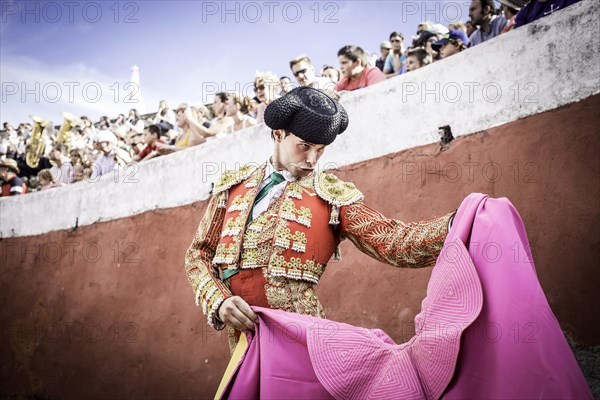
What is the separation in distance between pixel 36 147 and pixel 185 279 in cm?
817

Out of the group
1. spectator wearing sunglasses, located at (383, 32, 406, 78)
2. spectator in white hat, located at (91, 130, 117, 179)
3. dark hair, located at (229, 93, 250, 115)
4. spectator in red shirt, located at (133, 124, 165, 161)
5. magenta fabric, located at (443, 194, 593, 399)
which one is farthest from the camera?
spectator in white hat, located at (91, 130, 117, 179)

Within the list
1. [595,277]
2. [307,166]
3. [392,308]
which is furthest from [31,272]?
[595,277]

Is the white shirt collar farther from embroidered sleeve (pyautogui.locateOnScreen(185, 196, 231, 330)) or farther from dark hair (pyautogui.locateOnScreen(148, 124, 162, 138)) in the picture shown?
dark hair (pyautogui.locateOnScreen(148, 124, 162, 138))

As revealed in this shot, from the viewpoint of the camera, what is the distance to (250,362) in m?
1.92

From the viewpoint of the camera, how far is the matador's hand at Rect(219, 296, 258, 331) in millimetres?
1988

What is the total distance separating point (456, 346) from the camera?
165cm

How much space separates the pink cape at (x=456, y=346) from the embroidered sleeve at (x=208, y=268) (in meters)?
0.20

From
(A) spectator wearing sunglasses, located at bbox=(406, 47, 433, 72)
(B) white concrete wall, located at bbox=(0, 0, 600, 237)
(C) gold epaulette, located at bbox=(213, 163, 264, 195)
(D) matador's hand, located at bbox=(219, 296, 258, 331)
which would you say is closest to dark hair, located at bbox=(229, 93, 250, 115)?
(B) white concrete wall, located at bbox=(0, 0, 600, 237)

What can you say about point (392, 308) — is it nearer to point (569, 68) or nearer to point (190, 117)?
point (569, 68)

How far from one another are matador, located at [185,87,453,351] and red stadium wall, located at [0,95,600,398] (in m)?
0.56

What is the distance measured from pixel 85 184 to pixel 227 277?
472cm

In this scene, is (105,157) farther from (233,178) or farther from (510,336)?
(510,336)

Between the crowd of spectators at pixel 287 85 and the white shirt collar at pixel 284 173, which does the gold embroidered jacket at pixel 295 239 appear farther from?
the crowd of spectators at pixel 287 85

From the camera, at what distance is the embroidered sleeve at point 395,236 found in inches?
79.2
